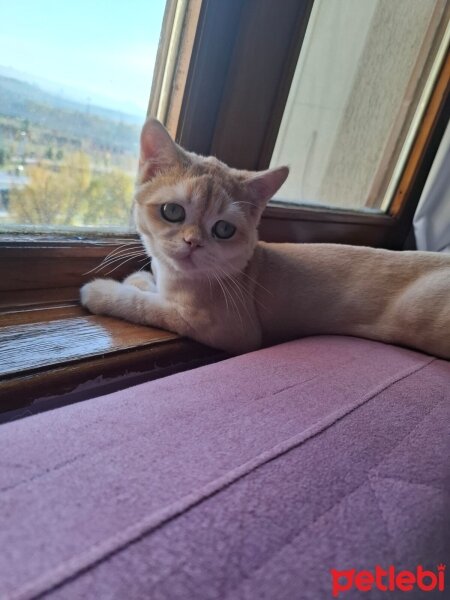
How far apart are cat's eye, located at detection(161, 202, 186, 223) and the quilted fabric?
1.19 feet

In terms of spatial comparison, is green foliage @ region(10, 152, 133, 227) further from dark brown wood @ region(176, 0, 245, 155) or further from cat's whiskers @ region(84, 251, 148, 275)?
dark brown wood @ region(176, 0, 245, 155)

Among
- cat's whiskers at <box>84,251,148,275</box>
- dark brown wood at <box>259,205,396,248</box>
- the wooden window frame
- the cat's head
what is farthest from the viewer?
dark brown wood at <box>259,205,396,248</box>

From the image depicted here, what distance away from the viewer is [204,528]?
32 cm

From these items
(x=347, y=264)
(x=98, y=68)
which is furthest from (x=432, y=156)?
(x=98, y=68)

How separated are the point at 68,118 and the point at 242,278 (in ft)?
1.55

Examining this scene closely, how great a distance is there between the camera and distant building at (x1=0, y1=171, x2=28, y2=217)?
743 millimetres

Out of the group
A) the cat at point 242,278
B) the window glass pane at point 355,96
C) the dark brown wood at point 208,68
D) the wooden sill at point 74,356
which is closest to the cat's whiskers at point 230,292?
the cat at point 242,278

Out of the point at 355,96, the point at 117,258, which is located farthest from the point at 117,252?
the point at 355,96

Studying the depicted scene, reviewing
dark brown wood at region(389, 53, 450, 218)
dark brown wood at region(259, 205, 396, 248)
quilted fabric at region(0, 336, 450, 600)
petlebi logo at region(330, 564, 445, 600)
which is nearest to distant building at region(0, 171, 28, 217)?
quilted fabric at region(0, 336, 450, 600)

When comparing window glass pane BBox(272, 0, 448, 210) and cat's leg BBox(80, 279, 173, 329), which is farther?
window glass pane BBox(272, 0, 448, 210)

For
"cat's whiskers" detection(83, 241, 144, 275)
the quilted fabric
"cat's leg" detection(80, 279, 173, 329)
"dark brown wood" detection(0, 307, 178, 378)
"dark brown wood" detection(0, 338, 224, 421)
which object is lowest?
"dark brown wood" detection(0, 338, 224, 421)

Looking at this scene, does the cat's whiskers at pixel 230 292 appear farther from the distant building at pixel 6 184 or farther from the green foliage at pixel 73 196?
the distant building at pixel 6 184

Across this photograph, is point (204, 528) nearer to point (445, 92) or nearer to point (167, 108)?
point (167, 108)

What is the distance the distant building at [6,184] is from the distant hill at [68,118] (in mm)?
92
